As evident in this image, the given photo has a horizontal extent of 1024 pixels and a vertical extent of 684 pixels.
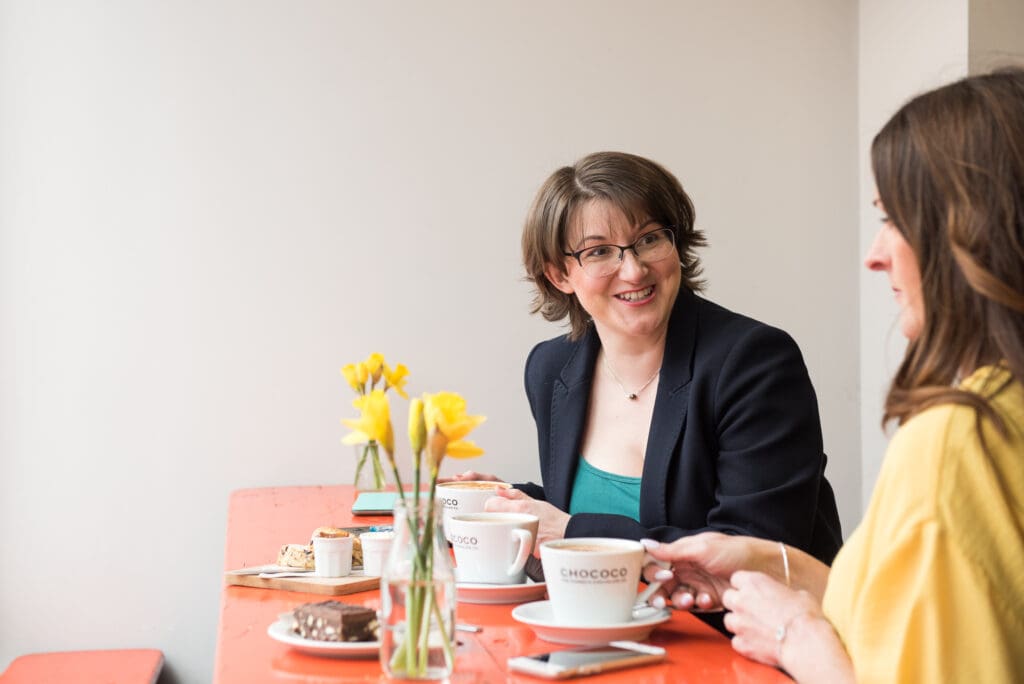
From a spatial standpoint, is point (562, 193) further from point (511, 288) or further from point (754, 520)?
point (511, 288)

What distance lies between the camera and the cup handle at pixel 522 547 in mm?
1351

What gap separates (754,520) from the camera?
65.7 inches

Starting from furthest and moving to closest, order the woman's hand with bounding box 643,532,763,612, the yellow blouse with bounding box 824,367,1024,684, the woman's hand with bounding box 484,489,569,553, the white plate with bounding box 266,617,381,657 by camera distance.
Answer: the woman's hand with bounding box 484,489,569,553 < the woman's hand with bounding box 643,532,763,612 < the white plate with bounding box 266,617,381,657 < the yellow blouse with bounding box 824,367,1024,684

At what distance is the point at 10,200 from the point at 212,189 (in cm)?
50

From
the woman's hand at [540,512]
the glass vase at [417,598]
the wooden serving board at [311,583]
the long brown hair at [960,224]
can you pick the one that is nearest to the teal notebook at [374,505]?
the woman's hand at [540,512]

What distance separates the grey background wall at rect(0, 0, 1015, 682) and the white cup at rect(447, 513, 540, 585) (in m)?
1.61

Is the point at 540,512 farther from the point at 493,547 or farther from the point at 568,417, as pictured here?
the point at 568,417

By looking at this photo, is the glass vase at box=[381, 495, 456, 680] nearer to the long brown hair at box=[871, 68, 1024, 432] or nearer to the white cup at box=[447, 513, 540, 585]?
the white cup at box=[447, 513, 540, 585]

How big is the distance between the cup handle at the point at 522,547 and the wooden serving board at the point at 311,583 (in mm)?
218

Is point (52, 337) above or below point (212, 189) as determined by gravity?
below

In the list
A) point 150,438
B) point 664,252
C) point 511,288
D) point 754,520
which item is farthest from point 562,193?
point 150,438

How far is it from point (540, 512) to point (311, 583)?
15.0 inches

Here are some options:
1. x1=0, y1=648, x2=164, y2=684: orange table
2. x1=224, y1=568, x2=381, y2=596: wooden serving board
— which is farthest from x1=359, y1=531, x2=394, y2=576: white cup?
x1=0, y1=648, x2=164, y2=684: orange table

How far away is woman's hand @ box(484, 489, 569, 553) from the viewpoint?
1.64 metres
